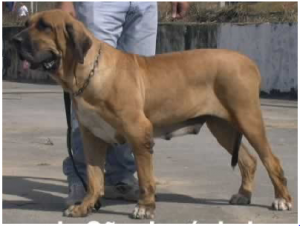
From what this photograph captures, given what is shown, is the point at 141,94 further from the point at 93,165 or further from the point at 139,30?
the point at 139,30

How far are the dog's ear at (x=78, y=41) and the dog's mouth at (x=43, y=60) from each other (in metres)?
0.13

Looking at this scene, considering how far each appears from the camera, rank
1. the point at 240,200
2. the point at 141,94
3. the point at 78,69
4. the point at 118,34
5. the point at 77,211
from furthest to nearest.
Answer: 1. the point at 118,34
2. the point at 240,200
3. the point at 77,211
4. the point at 141,94
5. the point at 78,69

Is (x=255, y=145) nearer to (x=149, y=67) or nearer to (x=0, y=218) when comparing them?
(x=149, y=67)

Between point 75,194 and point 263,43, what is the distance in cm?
1193

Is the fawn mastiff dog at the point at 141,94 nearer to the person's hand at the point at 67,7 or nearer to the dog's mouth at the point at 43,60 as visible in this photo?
the dog's mouth at the point at 43,60

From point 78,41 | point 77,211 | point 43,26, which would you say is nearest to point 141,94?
point 78,41

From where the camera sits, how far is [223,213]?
19.2 feet

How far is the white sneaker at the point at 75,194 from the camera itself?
19.6 ft

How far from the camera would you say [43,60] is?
17.3 feet

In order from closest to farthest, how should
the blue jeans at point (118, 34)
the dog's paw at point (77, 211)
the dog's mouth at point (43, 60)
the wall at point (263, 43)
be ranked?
the dog's mouth at point (43, 60) → the dog's paw at point (77, 211) → the blue jeans at point (118, 34) → the wall at point (263, 43)

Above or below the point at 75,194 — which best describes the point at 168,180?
below

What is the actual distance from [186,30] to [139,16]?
1319 centimetres

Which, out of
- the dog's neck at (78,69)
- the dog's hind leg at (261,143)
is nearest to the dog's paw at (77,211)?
the dog's neck at (78,69)

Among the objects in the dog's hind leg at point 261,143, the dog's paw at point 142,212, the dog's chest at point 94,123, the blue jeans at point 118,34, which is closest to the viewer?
the dog's chest at point 94,123
